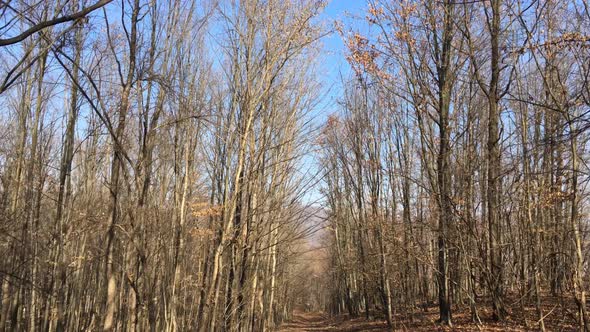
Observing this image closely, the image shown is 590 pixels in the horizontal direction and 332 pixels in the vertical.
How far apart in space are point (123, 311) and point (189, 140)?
4.72 metres

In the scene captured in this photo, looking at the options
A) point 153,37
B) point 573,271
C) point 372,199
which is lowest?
point 573,271

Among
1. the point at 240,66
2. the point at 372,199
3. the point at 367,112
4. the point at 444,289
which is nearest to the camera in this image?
the point at 240,66

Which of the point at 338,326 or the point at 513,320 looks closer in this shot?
the point at 513,320

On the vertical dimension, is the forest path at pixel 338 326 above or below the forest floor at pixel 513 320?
below

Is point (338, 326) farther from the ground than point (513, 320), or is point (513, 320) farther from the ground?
point (513, 320)

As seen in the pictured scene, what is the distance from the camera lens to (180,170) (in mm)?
9742

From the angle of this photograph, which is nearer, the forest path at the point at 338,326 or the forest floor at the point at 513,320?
the forest floor at the point at 513,320

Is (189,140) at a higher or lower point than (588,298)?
higher

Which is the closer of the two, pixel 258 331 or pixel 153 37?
pixel 153 37

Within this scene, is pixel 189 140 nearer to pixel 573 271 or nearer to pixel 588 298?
pixel 573 271

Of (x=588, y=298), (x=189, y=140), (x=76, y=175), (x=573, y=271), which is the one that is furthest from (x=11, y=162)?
(x=588, y=298)

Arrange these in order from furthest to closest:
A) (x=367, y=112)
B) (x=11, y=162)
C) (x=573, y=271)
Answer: (x=367, y=112), (x=11, y=162), (x=573, y=271)

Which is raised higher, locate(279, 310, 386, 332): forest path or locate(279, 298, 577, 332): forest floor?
locate(279, 298, 577, 332): forest floor

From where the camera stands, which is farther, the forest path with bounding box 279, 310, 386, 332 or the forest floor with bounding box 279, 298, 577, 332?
the forest path with bounding box 279, 310, 386, 332
